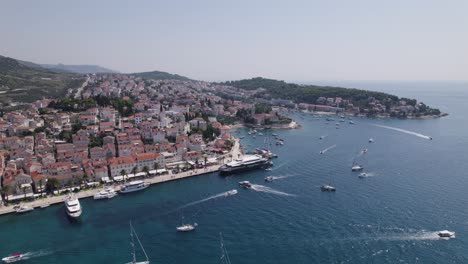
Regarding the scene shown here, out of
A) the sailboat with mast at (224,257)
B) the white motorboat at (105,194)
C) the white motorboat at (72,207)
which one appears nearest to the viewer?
the sailboat with mast at (224,257)

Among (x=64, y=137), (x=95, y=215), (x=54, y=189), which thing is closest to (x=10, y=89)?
(x=64, y=137)

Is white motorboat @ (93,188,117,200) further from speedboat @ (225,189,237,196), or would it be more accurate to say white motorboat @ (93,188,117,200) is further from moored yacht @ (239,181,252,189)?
moored yacht @ (239,181,252,189)

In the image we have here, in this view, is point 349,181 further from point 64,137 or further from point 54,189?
point 64,137

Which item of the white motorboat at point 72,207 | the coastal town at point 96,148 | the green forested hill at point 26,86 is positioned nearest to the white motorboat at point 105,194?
the coastal town at point 96,148

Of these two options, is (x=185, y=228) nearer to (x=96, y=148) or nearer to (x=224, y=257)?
(x=224, y=257)

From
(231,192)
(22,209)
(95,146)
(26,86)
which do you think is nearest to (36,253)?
(22,209)

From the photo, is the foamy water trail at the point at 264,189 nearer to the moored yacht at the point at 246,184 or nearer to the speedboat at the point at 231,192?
the moored yacht at the point at 246,184

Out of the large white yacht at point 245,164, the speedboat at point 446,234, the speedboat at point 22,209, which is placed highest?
the large white yacht at point 245,164
